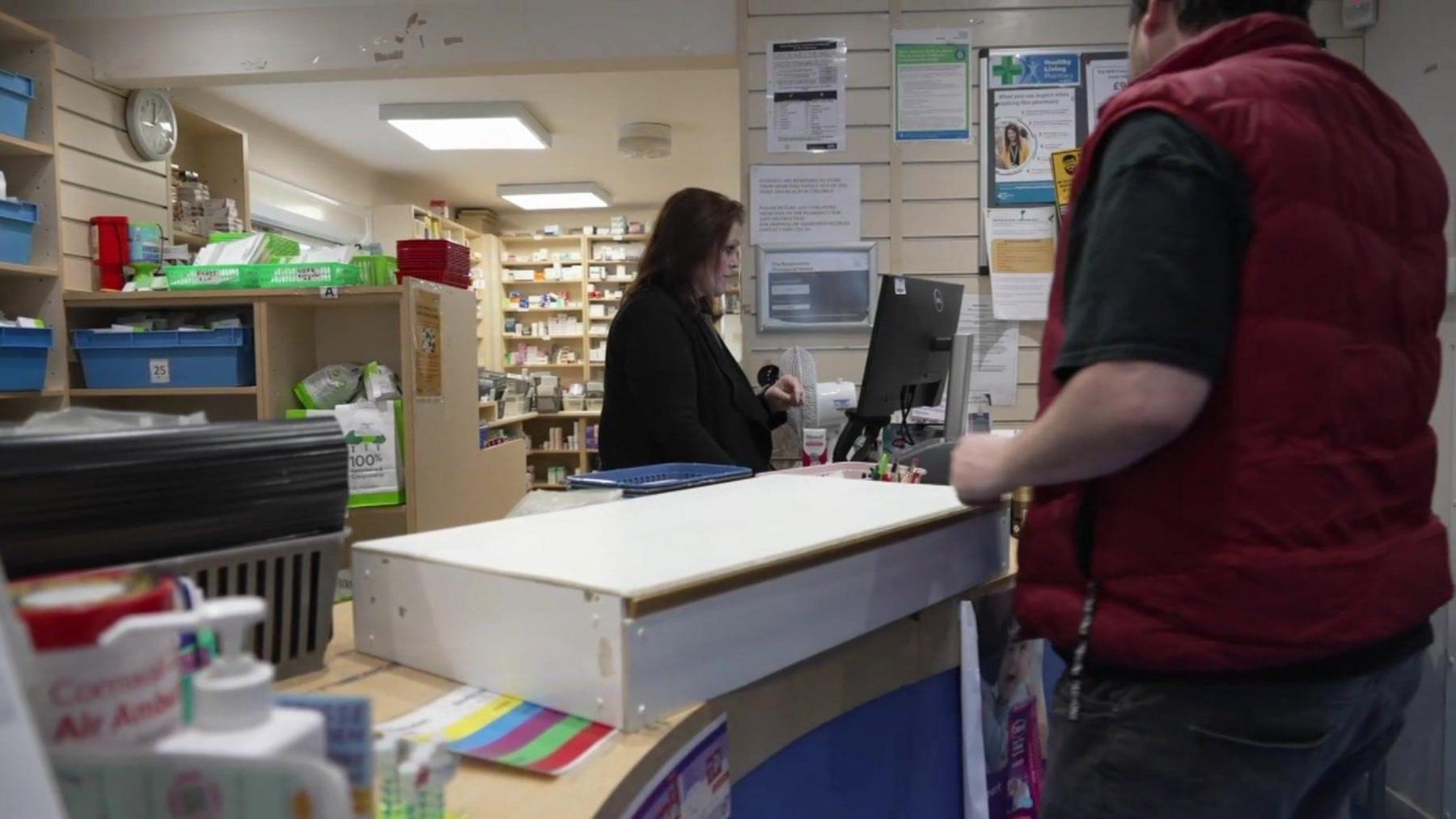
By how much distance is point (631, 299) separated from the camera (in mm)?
2203

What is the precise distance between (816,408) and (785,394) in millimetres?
139

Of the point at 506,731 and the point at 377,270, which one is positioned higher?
the point at 377,270

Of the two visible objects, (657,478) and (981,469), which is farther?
(657,478)

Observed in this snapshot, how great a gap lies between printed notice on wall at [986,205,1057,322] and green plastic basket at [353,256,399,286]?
80.5 inches

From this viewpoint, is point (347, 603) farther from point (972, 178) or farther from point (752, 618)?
point (972, 178)

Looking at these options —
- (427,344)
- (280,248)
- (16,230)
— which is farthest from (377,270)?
(16,230)

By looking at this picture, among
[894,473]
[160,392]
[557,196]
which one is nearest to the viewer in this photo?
[894,473]

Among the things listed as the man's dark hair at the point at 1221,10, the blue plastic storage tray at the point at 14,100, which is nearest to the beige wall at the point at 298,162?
the blue plastic storage tray at the point at 14,100

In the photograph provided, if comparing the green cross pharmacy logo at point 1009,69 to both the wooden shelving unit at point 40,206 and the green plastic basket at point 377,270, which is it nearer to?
the green plastic basket at point 377,270

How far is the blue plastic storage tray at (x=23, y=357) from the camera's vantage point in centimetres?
295

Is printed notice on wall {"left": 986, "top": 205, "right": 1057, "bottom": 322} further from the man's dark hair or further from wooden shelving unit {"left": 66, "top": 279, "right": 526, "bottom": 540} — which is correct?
the man's dark hair

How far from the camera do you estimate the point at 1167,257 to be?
0.77 metres

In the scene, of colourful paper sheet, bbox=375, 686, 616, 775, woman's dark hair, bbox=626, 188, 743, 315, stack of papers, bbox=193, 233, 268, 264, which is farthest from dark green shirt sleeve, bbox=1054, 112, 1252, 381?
stack of papers, bbox=193, 233, 268, 264

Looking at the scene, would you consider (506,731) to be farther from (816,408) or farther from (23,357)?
(23,357)
